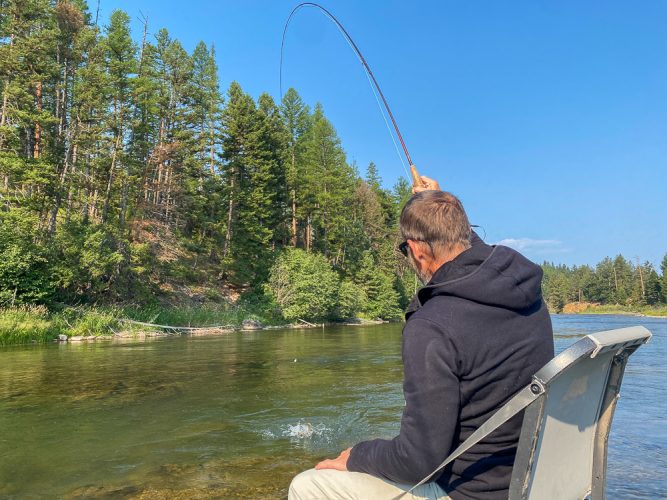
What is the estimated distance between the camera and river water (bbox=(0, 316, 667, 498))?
4648 millimetres

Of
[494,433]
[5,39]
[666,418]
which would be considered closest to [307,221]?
[5,39]

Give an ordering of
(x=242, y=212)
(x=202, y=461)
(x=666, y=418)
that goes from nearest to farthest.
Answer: (x=202, y=461) < (x=666, y=418) < (x=242, y=212)

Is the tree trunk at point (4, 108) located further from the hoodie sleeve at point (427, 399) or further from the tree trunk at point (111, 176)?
the hoodie sleeve at point (427, 399)

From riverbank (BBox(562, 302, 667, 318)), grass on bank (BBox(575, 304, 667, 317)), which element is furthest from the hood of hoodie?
grass on bank (BBox(575, 304, 667, 317))

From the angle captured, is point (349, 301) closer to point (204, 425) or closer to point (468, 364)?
point (204, 425)

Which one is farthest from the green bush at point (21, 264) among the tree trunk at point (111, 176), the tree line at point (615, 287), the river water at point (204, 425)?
the tree line at point (615, 287)

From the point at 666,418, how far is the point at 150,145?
114 feet

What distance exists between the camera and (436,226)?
1999mm

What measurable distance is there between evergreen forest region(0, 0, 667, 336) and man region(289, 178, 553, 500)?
23.2m

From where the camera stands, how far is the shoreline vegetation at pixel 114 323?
1909 cm

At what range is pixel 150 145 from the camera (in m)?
35.1

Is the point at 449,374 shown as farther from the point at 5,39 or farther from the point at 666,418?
the point at 5,39

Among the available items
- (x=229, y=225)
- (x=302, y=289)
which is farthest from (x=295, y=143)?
(x=302, y=289)

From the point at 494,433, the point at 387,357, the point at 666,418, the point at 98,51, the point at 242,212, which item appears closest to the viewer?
the point at 494,433
